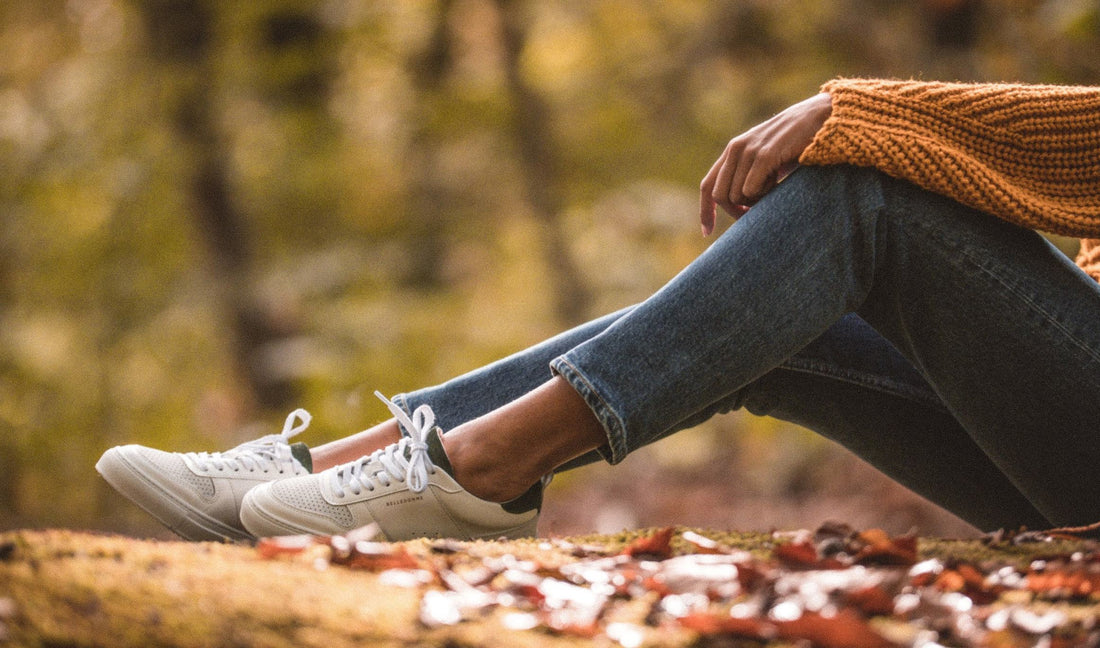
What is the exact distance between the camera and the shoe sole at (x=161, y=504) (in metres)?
1.43

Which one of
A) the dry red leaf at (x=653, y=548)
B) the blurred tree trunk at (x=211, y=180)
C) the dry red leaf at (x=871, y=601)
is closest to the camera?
the dry red leaf at (x=871, y=601)

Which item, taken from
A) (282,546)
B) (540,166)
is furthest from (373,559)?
(540,166)

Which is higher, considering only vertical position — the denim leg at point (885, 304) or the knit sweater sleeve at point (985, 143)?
the knit sweater sleeve at point (985, 143)

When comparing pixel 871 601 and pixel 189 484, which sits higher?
pixel 189 484

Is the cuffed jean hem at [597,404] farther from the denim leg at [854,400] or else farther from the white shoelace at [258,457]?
the white shoelace at [258,457]

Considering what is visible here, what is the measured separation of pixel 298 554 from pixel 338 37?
17.4 feet

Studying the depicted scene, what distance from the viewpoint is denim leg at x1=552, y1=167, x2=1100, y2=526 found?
1314 mm

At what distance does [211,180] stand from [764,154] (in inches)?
198

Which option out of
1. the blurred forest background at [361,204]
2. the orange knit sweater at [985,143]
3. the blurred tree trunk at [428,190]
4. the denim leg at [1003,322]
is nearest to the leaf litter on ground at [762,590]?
the denim leg at [1003,322]

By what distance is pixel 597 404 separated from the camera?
130 centimetres

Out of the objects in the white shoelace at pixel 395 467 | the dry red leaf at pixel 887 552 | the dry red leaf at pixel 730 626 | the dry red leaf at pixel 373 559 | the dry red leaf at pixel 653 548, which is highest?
the white shoelace at pixel 395 467

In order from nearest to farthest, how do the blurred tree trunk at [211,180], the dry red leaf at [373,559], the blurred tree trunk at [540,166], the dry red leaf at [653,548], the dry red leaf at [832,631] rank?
1. the dry red leaf at [832,631]
2. the dry red leaf at [373,559]
3. the dry red leaf at [653,548]
4. the blurred tree trunk at [211,180]
5. the blurred tree trunk at [540,166]

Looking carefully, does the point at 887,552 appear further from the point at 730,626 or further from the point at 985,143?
the point at 985,143

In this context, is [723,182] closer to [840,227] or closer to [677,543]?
[840,227]
